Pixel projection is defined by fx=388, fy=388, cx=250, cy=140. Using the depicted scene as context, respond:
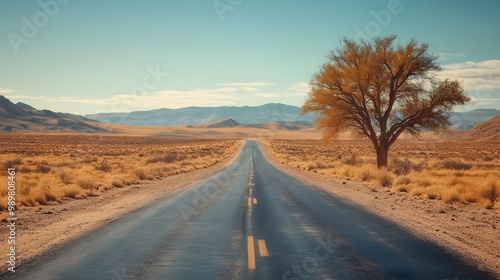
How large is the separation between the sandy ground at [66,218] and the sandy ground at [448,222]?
8.51 m

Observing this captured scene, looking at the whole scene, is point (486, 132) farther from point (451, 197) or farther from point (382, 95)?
point (451, 197)

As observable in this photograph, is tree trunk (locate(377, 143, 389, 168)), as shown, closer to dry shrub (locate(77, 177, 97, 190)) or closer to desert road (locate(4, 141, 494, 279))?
desert road (locate(4, 141, 494, 279))

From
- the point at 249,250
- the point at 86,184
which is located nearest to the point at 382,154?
the point at 86,184

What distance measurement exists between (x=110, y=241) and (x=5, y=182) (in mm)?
11782

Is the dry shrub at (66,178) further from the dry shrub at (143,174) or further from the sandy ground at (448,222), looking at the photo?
the sandy ground at (448,222)

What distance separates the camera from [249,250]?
7.93 m

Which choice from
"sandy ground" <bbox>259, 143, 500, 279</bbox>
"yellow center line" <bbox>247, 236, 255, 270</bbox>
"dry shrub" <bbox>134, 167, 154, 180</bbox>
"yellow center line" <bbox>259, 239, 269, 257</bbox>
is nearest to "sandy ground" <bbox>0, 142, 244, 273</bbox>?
"yellow center line" <bbox>247, 236, 255, 270</bbox>

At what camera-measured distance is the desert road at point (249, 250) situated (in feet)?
21.5

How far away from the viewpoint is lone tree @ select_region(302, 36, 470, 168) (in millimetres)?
26734

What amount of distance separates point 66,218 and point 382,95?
23.3 metres

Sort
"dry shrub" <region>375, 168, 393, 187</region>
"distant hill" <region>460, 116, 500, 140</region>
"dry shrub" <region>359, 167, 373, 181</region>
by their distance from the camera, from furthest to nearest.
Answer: "distant hill" <region>460, 116, 500, 140</region>, "dry shrub" <region>359, 167, 373, 181</region>, "dry shrub" <region>375, 168, 393, 187</region>

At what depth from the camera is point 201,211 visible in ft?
42.8

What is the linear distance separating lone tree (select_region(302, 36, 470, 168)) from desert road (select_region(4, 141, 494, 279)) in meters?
16.6

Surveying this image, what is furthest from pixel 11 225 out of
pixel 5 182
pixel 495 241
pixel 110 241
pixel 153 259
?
pixel 495 241
